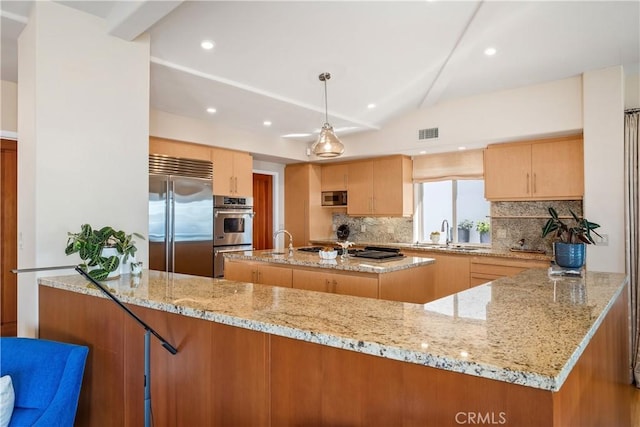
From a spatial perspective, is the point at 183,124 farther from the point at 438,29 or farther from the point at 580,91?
the point at 580,91

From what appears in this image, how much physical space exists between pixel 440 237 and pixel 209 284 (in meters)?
4.26

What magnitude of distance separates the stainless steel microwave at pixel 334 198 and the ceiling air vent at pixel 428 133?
1.69 m

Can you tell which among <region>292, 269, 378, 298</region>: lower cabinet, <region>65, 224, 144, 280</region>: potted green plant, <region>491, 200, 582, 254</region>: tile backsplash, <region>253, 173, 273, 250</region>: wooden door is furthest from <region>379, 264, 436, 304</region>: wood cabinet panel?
<region>253, 173, 273, 250</region>: wooden door

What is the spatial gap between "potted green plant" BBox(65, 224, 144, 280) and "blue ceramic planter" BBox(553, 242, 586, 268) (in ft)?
8.63

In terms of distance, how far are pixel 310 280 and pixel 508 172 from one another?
278 centimetres

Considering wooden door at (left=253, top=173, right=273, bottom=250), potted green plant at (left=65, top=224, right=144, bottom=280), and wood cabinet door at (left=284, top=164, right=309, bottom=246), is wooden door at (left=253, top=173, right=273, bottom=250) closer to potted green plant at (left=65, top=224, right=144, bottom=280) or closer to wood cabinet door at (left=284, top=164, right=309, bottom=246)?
wood cabinet door at (left=284, top=164, right=309, bottom=246)

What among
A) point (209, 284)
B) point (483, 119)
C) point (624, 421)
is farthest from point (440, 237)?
point (209, 284)

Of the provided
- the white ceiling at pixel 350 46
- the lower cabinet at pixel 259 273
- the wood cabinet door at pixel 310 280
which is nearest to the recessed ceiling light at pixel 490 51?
the white ceiling at pixel 350 46

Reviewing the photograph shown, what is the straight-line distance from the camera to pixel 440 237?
5.43 metres

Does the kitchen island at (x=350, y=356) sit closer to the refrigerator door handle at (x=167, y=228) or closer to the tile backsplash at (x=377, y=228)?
the refrigerator door handle at (x=167, y=228)

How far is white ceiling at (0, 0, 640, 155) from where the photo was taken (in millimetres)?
2609

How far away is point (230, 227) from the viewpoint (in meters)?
5.01

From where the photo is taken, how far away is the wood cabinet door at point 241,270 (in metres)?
4.00

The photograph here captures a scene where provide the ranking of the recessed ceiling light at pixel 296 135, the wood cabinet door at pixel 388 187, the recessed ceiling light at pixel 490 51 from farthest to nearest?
the recessed ceiling light at pixel 296 135 < the wood cabinet door at pixel 388 187 < the recessed ceiling light at pixel 490 51
